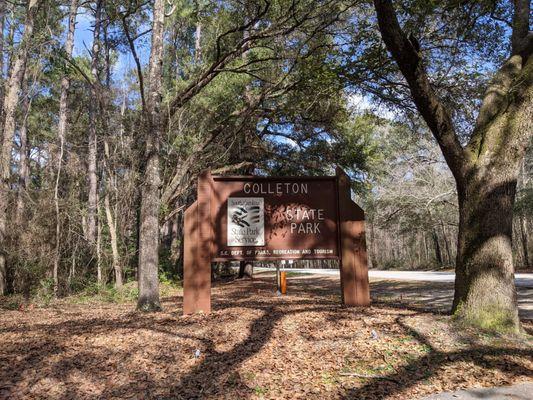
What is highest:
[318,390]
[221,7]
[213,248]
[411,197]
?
[221,7]

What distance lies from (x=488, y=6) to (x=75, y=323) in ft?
33.9

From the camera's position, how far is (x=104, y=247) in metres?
14.9

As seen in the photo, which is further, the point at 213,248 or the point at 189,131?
the point at 189,131

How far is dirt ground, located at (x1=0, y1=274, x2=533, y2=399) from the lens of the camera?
447cm

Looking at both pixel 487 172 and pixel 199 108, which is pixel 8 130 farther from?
pixel 487 172

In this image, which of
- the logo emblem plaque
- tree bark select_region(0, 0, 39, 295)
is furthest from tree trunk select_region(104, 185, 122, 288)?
the logo emblem plaque

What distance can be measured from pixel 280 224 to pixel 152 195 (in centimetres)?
266

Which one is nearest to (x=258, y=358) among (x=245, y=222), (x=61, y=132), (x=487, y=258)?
(x=245, y=222)

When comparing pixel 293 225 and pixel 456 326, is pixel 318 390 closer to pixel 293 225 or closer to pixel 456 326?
pixel 456 326

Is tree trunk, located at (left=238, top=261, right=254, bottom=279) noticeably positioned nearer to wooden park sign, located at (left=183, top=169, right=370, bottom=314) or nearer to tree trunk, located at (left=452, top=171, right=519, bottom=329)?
wooden park sign, located at (left=183, top=169, right=370, bottom=314)

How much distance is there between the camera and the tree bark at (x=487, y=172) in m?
5.94

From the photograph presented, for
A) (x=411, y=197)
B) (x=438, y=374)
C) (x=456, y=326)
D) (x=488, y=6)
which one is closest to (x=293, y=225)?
(x=456, y=326)

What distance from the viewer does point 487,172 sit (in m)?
6.25

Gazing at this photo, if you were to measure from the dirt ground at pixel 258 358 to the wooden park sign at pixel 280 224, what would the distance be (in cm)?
124
